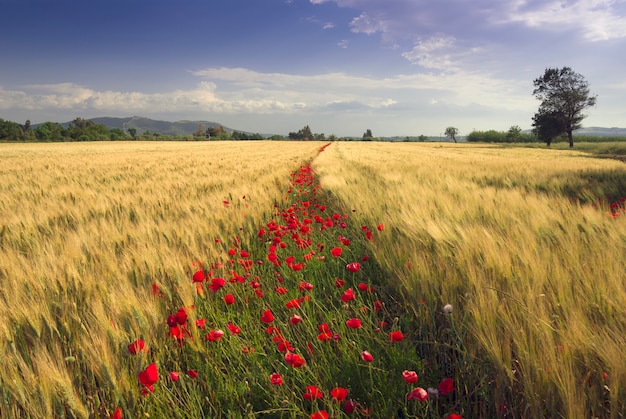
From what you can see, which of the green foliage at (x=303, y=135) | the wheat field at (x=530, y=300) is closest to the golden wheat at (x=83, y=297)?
the wheat field at (x=530, y=300)

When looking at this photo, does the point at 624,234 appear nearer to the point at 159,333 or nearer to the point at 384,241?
the point at 384,241

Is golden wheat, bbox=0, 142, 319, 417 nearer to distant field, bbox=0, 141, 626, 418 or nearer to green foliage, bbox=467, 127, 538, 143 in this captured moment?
distant field, bbox=0, 141, 626, 418

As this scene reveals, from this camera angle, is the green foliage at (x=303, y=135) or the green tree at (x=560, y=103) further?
the green foliage at (x=303, y=135)

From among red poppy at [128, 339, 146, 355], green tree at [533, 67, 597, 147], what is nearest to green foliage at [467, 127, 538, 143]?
green tree at [533, 67, 597, 147]

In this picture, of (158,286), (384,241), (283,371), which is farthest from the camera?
(384,241)

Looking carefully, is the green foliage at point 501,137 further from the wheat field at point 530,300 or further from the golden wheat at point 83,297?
the golden wheat at point 83,297

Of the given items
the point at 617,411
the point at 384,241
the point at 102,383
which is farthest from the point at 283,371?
the point at 384,241

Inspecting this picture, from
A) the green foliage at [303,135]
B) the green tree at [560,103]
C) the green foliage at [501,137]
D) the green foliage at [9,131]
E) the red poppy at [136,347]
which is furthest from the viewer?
the green foliage at [303,135]

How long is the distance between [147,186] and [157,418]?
5496 mm

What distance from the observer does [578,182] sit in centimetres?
591

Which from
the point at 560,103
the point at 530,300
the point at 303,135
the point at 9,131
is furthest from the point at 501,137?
the point at 9,131

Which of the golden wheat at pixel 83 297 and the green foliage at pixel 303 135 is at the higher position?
the green foliage at pixel 303 135

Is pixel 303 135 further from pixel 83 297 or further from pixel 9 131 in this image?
pixel 83 297

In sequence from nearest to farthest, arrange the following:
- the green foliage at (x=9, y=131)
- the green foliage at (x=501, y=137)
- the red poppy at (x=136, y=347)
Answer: the red poppy at (x=136, y=347)
the green foliage at (x=501, y=137)
the green foliage at (x=9, y=131)
